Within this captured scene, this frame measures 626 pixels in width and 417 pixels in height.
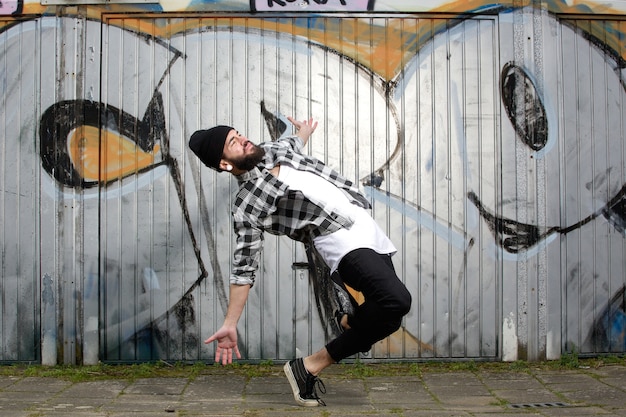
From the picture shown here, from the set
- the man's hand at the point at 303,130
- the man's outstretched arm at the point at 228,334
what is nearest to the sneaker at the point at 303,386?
the man's outstretched arm at the point at 228,334

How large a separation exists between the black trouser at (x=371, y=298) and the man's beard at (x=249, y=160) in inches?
Result: 27.8

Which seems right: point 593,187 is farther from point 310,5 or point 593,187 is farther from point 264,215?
point 264,215

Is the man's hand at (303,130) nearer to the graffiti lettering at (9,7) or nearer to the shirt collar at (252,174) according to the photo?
the shirt collar at (252,174)

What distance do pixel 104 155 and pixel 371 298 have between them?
2.48 metres

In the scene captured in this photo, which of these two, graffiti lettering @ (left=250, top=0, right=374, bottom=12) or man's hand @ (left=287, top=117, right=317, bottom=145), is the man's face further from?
graffiti lettering @ (left=250, top=0, right=374, bottom=12)

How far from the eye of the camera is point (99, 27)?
19.0ft

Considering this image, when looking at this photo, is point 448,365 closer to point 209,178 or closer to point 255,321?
point 255,321

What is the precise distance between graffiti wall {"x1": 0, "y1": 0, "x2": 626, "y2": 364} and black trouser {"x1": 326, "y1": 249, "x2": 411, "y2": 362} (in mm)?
1353

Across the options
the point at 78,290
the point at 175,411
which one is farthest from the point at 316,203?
the point at 78,290

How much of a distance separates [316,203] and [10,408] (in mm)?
2032

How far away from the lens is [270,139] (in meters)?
5.80

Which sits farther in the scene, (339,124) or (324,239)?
(339,124)

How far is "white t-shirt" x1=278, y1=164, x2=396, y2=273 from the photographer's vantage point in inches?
173

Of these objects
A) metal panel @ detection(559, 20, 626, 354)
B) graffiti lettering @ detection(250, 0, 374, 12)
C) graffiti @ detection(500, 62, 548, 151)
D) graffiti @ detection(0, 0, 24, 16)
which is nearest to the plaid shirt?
graffiti lettering @ detection(250, 0, 374, 12)
